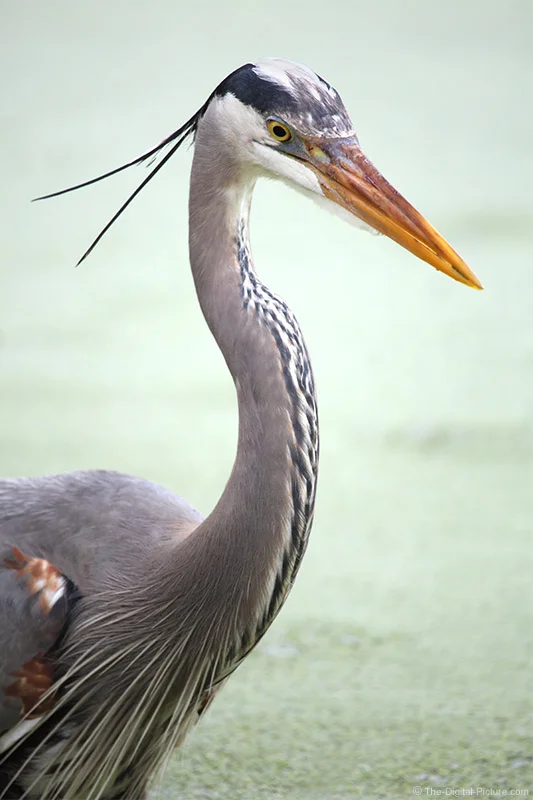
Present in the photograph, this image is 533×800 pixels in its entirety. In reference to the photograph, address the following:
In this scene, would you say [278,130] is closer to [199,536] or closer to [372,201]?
[372,201]

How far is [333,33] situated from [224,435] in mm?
3569

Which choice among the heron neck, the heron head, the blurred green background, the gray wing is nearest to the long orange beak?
the heron head

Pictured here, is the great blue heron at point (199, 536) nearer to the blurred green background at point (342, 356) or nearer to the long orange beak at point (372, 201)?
the long orange beak at point (372, 201)

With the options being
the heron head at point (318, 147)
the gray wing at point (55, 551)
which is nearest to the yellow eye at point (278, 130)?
A: the heron head at point (318, 147)

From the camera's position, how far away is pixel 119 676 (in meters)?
1.63

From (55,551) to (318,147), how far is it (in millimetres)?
637

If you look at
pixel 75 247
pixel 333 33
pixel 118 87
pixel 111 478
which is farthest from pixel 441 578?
A: pixel 333 33

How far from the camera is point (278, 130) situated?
1.50 meters

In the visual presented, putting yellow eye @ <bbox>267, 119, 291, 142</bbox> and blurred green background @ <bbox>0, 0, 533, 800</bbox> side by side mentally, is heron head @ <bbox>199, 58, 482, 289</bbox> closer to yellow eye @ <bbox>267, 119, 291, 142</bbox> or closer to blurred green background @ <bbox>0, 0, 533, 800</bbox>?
yellow eye @ <bbox>267, 119, 291, 142</bbox>

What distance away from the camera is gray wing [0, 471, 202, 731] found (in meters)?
1.61

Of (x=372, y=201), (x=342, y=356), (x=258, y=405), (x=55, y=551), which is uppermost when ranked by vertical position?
(x=342, y=356)

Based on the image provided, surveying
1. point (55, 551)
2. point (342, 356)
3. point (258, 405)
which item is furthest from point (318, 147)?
point (342, 356)

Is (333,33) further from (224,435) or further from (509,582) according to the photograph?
(509,582)

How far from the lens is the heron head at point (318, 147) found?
1.48 metres
